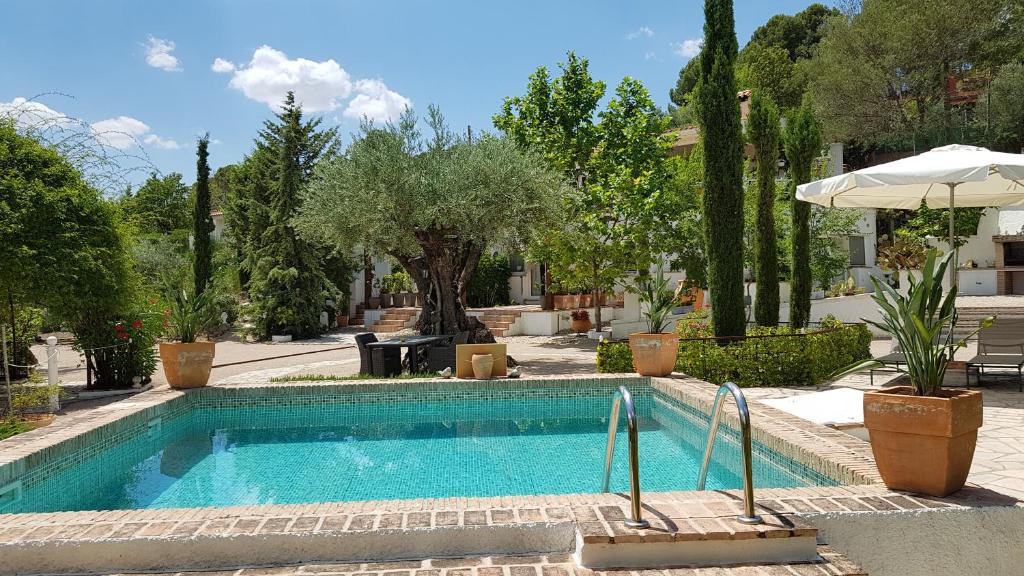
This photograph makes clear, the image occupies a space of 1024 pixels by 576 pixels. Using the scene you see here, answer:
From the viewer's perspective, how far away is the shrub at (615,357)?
34.8 ft

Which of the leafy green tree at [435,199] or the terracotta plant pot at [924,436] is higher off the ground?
the leafy green tree at [435,199]

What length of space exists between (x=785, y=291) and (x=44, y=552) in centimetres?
2158

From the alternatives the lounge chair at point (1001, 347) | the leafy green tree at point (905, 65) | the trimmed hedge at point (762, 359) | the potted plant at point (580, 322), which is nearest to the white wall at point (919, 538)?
the lounge chair at point (1001, 347)

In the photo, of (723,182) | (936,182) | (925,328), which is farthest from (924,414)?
(723,182)

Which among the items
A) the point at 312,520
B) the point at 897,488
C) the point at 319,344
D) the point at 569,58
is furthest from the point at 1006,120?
the point at 312,520

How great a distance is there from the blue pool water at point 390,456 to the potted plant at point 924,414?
1.03 m

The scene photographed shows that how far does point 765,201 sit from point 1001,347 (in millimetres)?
4994

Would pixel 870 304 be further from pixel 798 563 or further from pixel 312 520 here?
pixel 312 520

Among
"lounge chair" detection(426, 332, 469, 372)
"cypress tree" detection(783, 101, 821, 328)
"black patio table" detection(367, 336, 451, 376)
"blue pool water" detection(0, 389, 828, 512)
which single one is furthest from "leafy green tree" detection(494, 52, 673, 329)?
"blue pool water" detection(0, 389, 828, 512)

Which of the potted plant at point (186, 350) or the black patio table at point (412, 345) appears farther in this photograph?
the black patio table at point (412, 345)

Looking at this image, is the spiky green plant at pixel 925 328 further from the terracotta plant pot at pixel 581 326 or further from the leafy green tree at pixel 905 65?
the leafy green tree at pixel 905 65

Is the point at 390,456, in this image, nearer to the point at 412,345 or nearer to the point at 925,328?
the point at 412,345

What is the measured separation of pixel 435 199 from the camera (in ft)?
40.2

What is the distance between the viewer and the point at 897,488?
4.07 metres
